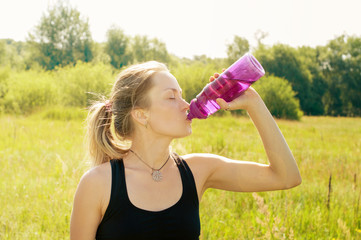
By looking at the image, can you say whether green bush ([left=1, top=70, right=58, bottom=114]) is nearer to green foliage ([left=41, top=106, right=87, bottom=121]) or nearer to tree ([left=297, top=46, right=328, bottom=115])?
green foliage ([left=41, top=106, right=87, bottom=121])

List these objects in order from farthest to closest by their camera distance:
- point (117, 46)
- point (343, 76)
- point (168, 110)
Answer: point (117, 46)
point (343, 76)
point (168, 110)

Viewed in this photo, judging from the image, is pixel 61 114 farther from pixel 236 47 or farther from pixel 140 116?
pixel 236 47

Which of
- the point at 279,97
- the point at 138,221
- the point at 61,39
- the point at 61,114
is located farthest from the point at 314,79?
the point at 138,221

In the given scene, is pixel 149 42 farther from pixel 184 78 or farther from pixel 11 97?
pixel 11 97

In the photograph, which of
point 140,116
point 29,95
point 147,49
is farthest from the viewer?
point 147,49

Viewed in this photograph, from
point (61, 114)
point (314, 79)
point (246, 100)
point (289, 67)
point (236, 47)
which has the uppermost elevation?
point (236, 47)

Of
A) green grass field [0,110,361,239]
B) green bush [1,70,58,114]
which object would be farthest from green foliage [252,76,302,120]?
green grass field [0,110,361,239]

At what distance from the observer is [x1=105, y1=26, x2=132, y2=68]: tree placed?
51.4 m

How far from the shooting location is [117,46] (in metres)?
51.7

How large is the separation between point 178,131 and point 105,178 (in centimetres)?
41

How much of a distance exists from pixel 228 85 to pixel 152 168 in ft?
1.94

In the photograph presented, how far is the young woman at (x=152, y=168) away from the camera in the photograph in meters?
1.61

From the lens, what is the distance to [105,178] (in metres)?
1.65

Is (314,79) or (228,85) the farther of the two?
(314,79)
